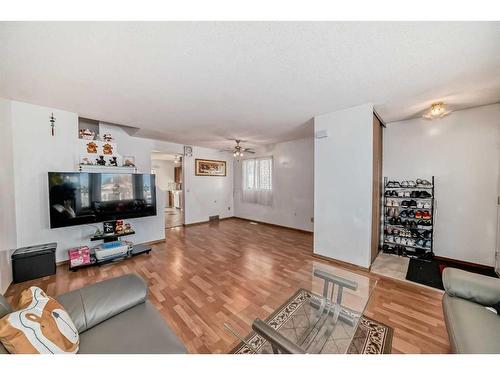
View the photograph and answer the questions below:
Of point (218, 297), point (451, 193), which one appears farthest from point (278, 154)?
point (218, 297)

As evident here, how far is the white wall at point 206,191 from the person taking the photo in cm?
532

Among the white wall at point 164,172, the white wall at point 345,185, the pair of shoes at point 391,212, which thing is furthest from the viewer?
Answer: the white wall at point 164,172

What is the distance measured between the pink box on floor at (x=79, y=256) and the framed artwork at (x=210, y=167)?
3.20 metres

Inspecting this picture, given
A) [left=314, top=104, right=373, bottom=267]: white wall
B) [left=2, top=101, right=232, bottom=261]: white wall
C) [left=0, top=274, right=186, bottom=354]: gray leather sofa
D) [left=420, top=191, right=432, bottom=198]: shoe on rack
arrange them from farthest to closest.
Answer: [left=420, top=191, right=432, bottom=198]: shoe on rack
[left=314, top=104, right=373, bottom=267]: white wall
[left=2, top=101, right=232, bottom=261]: white wall
[left=0, top=274, right=186, bottom=354]: gray leather sofa

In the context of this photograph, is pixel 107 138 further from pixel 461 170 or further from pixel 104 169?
pixel 461 170

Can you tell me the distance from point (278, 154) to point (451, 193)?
3408 millimetres

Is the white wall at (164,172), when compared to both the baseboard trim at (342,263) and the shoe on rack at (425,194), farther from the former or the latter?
the shoe on rack at (425,194)

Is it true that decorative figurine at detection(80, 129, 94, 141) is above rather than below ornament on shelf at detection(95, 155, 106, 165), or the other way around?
above

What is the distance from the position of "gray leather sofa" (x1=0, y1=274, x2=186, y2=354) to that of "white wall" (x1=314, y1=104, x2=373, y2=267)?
8.35 ft

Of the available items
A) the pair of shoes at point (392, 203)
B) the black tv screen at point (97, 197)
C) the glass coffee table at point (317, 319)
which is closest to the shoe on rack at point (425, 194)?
the pair of shoes at point (392, 203)

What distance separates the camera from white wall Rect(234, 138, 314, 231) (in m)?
4.51

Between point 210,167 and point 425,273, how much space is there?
524cm

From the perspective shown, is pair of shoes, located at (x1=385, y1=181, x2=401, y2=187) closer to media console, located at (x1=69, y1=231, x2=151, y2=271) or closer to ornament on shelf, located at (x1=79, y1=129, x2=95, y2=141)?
media console, located at (x1=69, y1=231, x2=151, y2=271)

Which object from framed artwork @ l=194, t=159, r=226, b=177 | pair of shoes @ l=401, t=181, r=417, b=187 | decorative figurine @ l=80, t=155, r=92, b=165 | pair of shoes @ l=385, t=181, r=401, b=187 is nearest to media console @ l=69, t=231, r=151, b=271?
decorative figurine @ l=80, t=155, r=92, b=165
